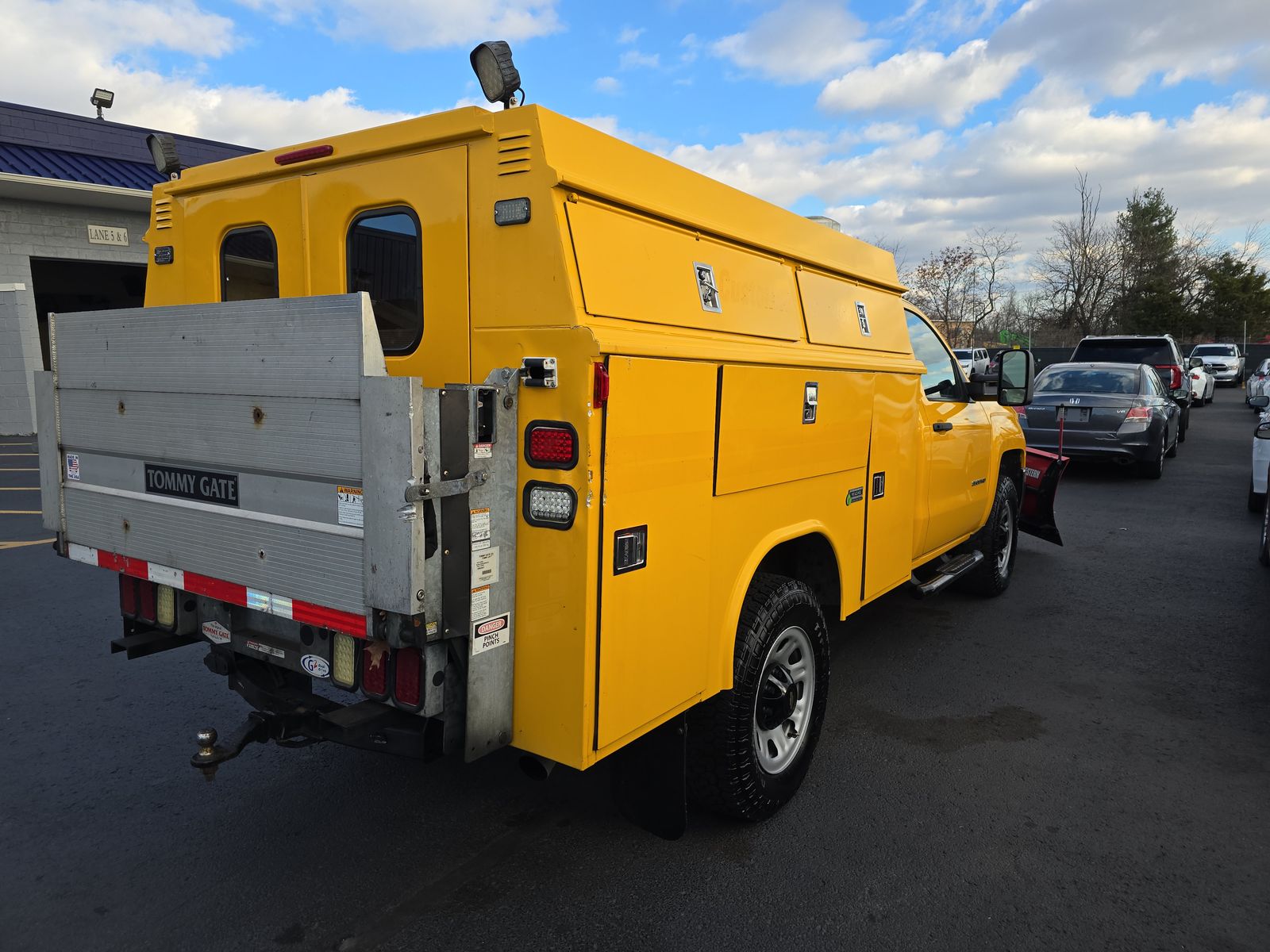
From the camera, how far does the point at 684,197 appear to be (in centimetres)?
306

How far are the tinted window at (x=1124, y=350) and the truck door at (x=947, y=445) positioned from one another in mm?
13044

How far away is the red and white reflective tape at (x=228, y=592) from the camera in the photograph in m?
2.50

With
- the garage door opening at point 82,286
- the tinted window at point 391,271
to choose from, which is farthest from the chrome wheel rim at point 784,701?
the garage door opening at point 82,286

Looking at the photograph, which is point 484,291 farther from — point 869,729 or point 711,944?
point 869,729

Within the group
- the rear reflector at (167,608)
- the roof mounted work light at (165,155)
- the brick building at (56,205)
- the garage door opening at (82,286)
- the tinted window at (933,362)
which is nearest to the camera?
the rear reflector at (167,608)

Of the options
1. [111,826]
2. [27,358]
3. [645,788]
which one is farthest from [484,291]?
[27,358]

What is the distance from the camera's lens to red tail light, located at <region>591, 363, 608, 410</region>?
2.35 m

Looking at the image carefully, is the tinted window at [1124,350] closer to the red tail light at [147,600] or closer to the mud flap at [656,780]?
the mud flap at [656,780]

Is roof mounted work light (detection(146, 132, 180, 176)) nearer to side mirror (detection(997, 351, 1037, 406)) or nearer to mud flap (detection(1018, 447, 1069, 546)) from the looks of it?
side mirror (detection(997, 351, 1037, 406))

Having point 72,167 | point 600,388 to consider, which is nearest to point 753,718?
point 600,388

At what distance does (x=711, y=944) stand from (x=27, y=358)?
1805cm

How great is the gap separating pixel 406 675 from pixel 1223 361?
4045 cm

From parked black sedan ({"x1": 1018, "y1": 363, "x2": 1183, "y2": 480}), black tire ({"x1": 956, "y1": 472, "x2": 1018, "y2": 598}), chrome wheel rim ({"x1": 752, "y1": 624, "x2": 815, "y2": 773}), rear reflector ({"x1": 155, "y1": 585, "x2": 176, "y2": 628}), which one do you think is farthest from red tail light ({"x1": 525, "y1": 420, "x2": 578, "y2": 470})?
parked black sedan ({"x1": 1018, "y1": 363, "x2": 1183, "y2": 480})

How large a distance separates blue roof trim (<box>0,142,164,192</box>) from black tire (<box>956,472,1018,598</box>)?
46.4ft
